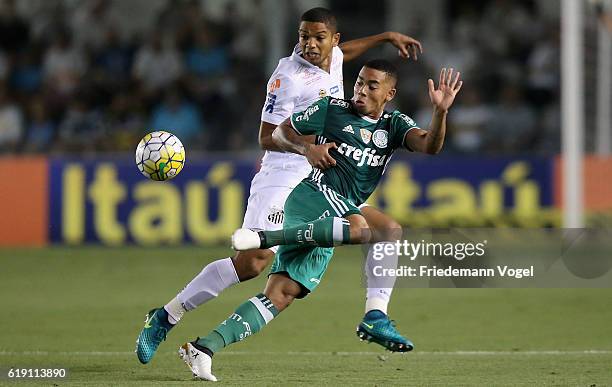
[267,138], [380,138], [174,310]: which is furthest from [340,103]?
[174,310]

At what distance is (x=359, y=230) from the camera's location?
7398mm

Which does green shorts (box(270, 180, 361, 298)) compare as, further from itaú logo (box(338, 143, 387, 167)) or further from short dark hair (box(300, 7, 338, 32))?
short dark hair (box(300, 7, 338, 32))

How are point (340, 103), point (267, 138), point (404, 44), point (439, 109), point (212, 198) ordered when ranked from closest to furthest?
point (439, 109) < point (340, 103) < point (267, 138) < point (404, 44) < point (212, 198)

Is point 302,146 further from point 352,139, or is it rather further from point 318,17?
point 318,17

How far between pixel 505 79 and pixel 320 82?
11241 millimetres

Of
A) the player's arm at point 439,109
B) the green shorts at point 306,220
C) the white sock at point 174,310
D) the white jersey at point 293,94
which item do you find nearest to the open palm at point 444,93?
the player's arm at point 439,109

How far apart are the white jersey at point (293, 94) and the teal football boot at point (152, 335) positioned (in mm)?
1236

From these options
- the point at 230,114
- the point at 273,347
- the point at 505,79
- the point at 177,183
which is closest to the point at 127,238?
the point at 177,183

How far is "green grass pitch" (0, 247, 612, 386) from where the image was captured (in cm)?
803

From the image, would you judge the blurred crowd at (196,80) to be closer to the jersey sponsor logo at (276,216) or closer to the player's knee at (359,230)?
the jersey sponsor logo at (276,216)

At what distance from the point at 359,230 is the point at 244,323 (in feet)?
3.02

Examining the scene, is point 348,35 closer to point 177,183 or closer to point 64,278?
point 177,183

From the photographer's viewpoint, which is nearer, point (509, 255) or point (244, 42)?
point (509, 255)

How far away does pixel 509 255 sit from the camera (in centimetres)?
1452
